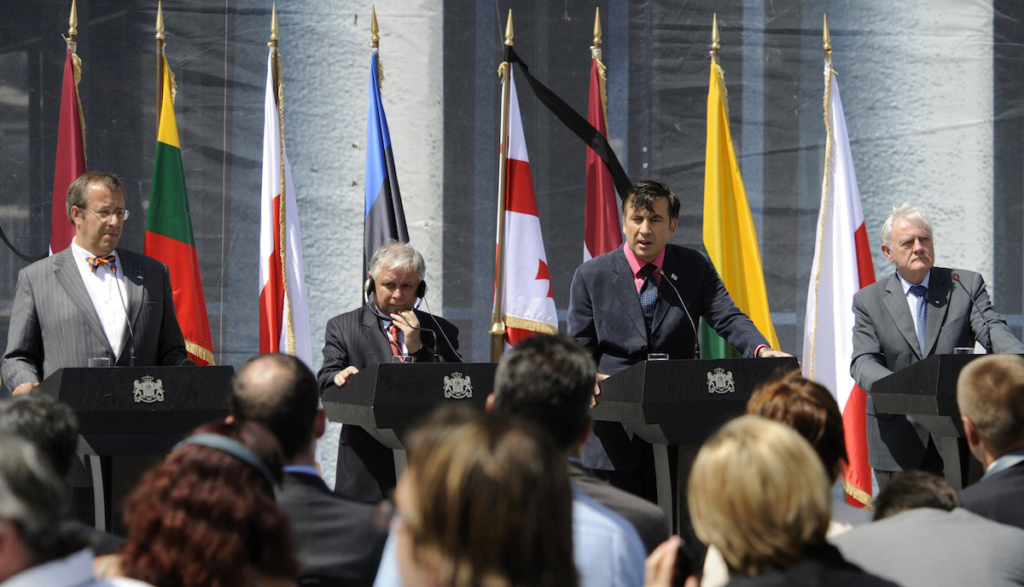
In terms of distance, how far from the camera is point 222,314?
5238 millimetres

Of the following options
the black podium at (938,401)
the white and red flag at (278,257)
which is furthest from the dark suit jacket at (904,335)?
the white and red flag at (278,257)

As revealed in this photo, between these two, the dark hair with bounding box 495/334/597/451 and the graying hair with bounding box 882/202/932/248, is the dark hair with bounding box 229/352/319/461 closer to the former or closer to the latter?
the dark hair with bounding box 495/334/597/451

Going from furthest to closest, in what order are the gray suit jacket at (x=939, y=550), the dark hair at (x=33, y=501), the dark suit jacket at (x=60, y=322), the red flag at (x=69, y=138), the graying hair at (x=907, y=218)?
1. the red flag at (x=69, y=138)
2. the graying hair at (x=907, y=218)
3. the dark suit jacket at (x=60, y=322)
4. the gray suit jacket at (x=939, y=550)
5. the dark hair at (x=33, y=501)

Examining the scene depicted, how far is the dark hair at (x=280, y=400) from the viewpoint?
6.02 ft

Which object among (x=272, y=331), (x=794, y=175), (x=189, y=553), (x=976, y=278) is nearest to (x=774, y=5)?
(x=794, y=175)

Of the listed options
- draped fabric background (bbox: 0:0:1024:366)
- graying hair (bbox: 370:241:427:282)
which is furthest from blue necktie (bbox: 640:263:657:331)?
draped fabric background (bbox: 0:0:1024:366)

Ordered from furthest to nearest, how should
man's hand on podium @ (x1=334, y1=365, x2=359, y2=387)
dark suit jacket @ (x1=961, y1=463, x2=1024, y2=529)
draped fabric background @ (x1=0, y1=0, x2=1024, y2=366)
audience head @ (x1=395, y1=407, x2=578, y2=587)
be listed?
draped fabric background @ (x1=0, y1=0, x2=1024, y2=366), man's hand on podium @ (x1=334, y1=365, x2=359, y2=387), dark suit jacket @ (x1=961, y1=463, x2=1024, y2=529), audience head @ (x1=395, y1=407, x2=578, y2=587)

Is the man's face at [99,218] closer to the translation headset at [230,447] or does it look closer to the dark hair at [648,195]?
the dark hair at [648,195]

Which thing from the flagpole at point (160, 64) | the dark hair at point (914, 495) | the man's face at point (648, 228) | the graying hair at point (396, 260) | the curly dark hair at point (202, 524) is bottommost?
the dark hair at point (914, 495)

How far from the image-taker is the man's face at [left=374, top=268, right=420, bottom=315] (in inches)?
135

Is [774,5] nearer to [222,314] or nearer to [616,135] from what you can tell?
[616,135]

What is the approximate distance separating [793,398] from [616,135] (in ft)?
12.6

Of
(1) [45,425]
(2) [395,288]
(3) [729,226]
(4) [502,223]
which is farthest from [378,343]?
(3) [729,226]

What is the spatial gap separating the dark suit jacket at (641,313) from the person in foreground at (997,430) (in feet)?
4.04
